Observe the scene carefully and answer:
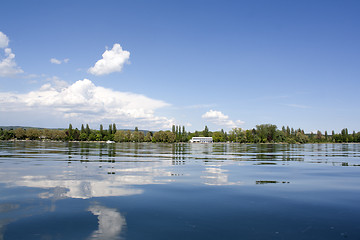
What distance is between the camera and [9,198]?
14.1 meters

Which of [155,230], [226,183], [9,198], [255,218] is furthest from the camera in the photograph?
[226,183]

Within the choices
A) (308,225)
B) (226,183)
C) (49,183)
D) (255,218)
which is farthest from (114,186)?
(308,225)

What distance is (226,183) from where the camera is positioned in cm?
1941

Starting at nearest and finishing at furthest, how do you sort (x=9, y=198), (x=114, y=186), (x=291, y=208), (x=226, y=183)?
(x=291, y=208) → (x=9, y=198) → (x=114, y=186) → (x=226, y=183)

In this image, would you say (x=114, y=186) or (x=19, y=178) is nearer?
(x=114, y=186)

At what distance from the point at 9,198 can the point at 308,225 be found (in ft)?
47.7

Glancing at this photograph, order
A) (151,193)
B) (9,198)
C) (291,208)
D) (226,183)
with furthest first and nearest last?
(226,183) < (151,193) < (9,198) < (291,208)

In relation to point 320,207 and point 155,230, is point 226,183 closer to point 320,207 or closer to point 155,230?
point 320,207

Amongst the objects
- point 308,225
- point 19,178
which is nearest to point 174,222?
point 308,225

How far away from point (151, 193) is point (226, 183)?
20.7ft

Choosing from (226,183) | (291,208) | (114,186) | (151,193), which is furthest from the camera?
(226,183)

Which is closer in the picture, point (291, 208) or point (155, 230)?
point (155, 230)

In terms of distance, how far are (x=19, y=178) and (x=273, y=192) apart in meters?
18.5

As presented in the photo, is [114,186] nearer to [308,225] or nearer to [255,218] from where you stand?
[255,218]
